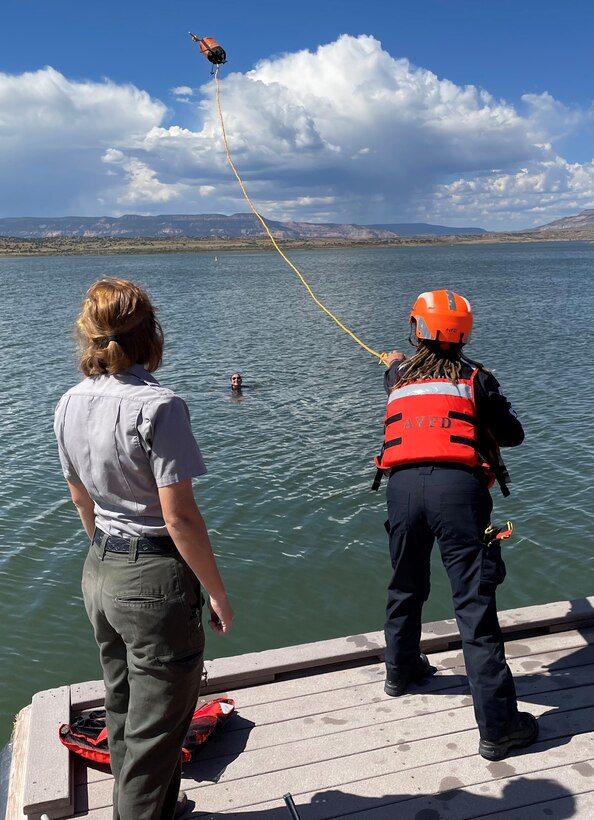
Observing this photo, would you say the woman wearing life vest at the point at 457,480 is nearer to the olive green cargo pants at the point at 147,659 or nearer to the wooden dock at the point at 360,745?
the wooden dock at the point at 360,745

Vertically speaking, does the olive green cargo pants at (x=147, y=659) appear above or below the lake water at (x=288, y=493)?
above

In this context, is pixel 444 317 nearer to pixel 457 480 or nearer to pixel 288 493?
pixel 457 480

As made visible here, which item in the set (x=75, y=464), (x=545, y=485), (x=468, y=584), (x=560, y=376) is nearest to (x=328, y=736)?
(x=468, y=584)

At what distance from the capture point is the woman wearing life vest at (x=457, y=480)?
382 cm

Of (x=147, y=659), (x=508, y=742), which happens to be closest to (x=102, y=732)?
(x=147, y=659)

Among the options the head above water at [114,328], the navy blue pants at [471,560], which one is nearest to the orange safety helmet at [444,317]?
the navy blue pants at [471,560]

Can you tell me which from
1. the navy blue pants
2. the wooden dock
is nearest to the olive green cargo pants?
the wooden dock

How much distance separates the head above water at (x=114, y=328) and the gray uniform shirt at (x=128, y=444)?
2.2 inches

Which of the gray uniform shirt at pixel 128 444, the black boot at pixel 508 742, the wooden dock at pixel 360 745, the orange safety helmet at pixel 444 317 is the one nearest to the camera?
the gray uniform shirt at pixel 128 444

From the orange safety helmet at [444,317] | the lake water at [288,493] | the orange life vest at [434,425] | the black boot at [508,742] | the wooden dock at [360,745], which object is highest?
the orange safety helmet at [444,317]

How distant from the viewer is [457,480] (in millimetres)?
3840

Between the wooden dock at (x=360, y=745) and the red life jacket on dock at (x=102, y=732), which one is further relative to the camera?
the red life jacket on dock at (x=102, y=732)

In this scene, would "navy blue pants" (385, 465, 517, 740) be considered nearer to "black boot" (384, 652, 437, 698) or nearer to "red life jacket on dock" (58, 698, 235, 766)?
"black boot" (384, 652, 437, 698)

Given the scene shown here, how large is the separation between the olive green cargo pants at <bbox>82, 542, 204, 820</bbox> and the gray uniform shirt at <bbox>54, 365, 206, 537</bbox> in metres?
0.18
